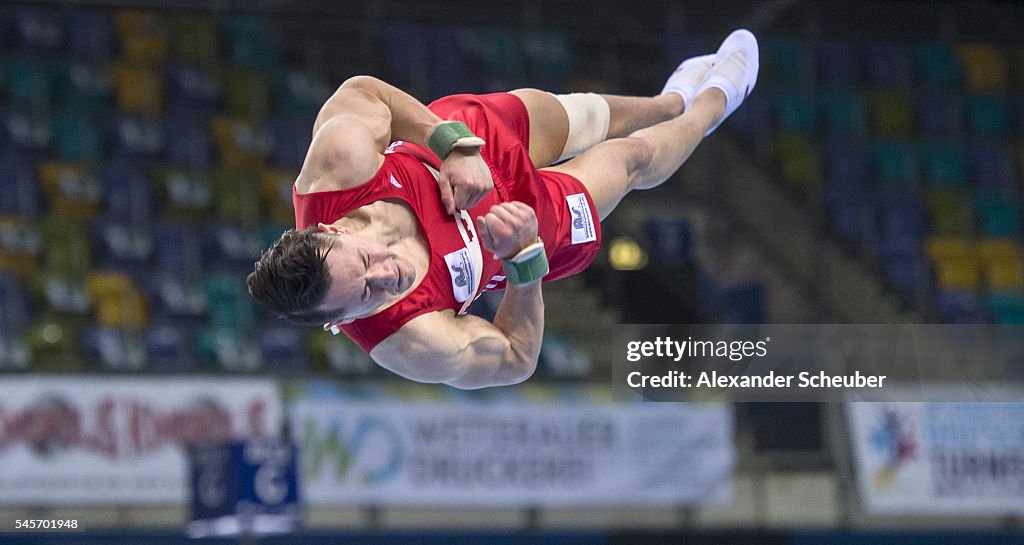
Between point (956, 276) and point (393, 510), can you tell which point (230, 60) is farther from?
point (956, 276)

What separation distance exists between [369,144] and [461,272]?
1.47 ft

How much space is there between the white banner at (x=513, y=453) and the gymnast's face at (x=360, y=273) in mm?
4888

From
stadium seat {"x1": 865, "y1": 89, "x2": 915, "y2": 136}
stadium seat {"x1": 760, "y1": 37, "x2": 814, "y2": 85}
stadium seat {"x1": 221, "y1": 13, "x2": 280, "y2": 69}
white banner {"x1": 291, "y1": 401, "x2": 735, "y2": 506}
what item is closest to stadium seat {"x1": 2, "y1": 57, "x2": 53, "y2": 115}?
stadium seat {"x1": 221, "y1": 13, "x2": 280, "y2": 69}

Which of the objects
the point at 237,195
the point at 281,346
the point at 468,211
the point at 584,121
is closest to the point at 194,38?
the point at 237,195

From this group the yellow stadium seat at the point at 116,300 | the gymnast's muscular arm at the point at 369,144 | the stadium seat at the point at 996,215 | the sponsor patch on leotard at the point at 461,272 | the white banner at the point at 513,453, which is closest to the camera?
the gymnast's muscular arm at the point at 369,144

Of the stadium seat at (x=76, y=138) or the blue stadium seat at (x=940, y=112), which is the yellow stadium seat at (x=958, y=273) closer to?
the blue stadium seat at (x=940, y=112)

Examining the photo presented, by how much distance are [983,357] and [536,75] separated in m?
4.17

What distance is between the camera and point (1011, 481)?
28.2 feet

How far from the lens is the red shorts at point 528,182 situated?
13.0 ft

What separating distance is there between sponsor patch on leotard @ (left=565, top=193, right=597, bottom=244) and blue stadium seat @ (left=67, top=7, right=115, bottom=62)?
6.87 metres

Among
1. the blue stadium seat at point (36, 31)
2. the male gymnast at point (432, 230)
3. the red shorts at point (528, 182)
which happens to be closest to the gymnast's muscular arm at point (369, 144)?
the male gymnast at point (432, 230)

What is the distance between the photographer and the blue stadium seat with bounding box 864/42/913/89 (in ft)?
37.5

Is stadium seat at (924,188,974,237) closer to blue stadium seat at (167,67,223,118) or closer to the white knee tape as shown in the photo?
blue stadium seat at (167,67,223,118)

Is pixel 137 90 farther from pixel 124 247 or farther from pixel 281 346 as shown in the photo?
pixel 281 346
